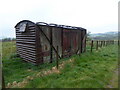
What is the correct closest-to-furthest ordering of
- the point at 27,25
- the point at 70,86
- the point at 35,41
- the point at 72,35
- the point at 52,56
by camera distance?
1. the point at 70,86
2. the point at 35,41
3. the point at 27,25
4. the point at 52,56
5. the point at 72,35

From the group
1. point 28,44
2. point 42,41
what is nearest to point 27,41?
point 28,44

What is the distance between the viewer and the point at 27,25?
8875mm

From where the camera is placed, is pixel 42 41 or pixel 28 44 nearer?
pixel 42 41

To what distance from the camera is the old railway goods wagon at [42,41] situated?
842 cm

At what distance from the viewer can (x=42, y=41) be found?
875 cm

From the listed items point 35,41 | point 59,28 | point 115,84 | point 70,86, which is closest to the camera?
point 70,86

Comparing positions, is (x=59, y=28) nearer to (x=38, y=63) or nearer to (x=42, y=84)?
(x=38, y=63)

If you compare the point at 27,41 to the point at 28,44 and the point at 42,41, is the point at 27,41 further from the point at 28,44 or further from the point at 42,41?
the point at 42,41

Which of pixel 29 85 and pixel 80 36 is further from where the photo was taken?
pixel 80 36

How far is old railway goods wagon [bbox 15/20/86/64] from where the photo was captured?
8.42m

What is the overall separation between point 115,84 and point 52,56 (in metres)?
5.68

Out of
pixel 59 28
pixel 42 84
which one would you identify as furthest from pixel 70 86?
pixel 59 28

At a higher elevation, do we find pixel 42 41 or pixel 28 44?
pixel 42 41

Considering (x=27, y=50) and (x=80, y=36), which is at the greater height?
(x=80, y=36)
